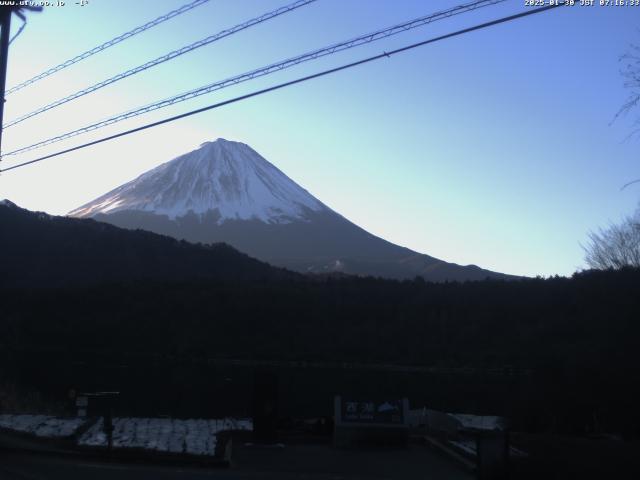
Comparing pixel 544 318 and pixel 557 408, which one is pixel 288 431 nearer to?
pixel 557 408

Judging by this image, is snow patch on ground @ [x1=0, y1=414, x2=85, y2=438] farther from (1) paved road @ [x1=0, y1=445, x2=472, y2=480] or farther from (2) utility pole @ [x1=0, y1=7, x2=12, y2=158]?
(2) utility pole @ [x1=0, y1=7, x2=12, y2=158]

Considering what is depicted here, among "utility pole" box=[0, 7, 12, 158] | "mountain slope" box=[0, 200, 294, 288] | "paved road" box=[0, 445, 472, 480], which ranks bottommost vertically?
"paved road" box=[0, 445, 472, 480]

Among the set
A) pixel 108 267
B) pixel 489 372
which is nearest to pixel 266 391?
pixel 489 372

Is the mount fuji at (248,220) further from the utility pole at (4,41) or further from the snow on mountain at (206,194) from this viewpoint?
the utility pole at (4,41)

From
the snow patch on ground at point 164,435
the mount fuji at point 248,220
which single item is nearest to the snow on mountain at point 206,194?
the mount fuji at point 248,220

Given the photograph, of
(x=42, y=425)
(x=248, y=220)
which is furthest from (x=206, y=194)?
(x=42, y=425)

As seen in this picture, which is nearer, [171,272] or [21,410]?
[21,410]

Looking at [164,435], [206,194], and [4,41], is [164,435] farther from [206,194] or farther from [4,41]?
[206,194]

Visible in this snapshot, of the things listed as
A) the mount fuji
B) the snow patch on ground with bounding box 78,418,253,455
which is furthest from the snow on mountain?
the snow patch on ground with bounding box 78,418,253,455
